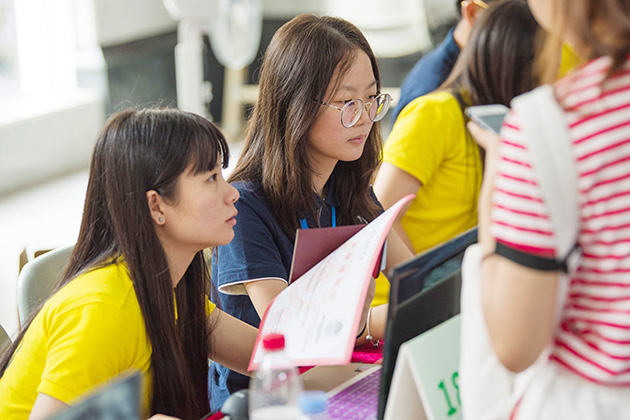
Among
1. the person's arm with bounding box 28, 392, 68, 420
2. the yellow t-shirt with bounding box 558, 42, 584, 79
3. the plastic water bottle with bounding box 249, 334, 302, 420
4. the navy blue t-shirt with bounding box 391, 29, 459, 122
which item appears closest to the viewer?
the yellow t-shirt with bounding box 558, 42, 584, 79

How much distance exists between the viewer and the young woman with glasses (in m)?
1.53

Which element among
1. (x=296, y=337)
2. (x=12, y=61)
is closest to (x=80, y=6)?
(x=12, y=61)

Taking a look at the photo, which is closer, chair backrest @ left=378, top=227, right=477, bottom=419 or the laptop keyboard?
chair backrest @ left=378, top=227, right=477, bottom=419

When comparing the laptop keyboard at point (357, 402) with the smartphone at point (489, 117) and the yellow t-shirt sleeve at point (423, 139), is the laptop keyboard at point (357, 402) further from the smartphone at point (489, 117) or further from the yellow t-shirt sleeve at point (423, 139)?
the yellow t-shirt sleeve at point (423, 139)

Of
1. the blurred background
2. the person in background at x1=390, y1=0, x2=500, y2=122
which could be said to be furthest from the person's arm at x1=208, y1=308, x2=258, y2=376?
the blurred background

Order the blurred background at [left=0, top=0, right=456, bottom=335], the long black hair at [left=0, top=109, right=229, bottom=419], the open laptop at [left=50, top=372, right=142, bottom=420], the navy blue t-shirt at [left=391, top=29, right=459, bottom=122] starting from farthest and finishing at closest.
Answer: the blurred background at [left=0, top=0, right=456, bottom=335] → the navy blue t-shirt at [left=391, top=29, right=459, bottom=122] → the long black hair at [left=0, top=109, right=229, bottom=419] → the open laptop at [left=50, top=372, right=142, bottom=420]

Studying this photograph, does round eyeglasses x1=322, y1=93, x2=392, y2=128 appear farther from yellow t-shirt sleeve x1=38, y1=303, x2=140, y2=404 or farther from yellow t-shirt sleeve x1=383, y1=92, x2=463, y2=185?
yellow t-shirt sleeve x1=38, y1=303, x2=140, y2=404

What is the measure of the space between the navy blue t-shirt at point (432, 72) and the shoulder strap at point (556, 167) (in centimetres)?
170

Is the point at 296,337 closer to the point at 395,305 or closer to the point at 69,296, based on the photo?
the point at 395,305

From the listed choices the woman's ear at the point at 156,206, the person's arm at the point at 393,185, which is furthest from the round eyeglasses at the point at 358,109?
the woman's ear at the point at 156,206

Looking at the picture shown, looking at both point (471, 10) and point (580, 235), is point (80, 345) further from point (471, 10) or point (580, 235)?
point (471, 10)

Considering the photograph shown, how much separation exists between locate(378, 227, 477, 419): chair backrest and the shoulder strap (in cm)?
25

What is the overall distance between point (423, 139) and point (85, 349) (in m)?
1.08

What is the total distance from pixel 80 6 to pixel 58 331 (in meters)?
4.28
